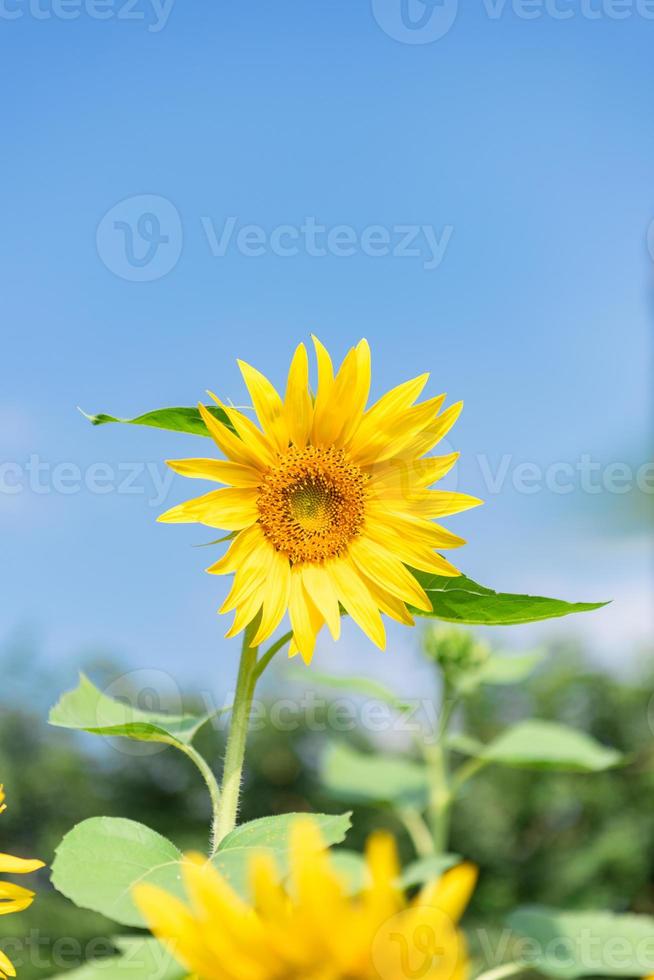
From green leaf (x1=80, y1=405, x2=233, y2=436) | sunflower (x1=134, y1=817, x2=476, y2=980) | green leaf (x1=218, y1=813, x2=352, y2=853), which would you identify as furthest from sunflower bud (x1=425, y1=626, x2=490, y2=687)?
sunflower (x1=134, y1=817, x2=476, y2=980)

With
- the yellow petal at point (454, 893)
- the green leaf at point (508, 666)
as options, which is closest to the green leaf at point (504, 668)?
the green leaf at point (508, 666)

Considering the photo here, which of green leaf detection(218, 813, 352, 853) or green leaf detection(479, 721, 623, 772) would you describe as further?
green leaf detection(479, 721, 623, 772)

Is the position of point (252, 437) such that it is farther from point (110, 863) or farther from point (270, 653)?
point (110, 863)

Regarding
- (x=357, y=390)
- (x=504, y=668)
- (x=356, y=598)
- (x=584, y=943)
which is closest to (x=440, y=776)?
(x=504, y=668)

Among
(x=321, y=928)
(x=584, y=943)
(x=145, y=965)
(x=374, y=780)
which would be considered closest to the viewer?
(x=321, y=928)

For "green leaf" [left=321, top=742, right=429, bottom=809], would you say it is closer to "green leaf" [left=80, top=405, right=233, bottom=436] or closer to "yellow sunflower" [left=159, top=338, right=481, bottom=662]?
"yellow sunflower" [left=159, top=338, right=481, bottom=662]

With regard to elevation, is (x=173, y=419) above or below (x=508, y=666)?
above
